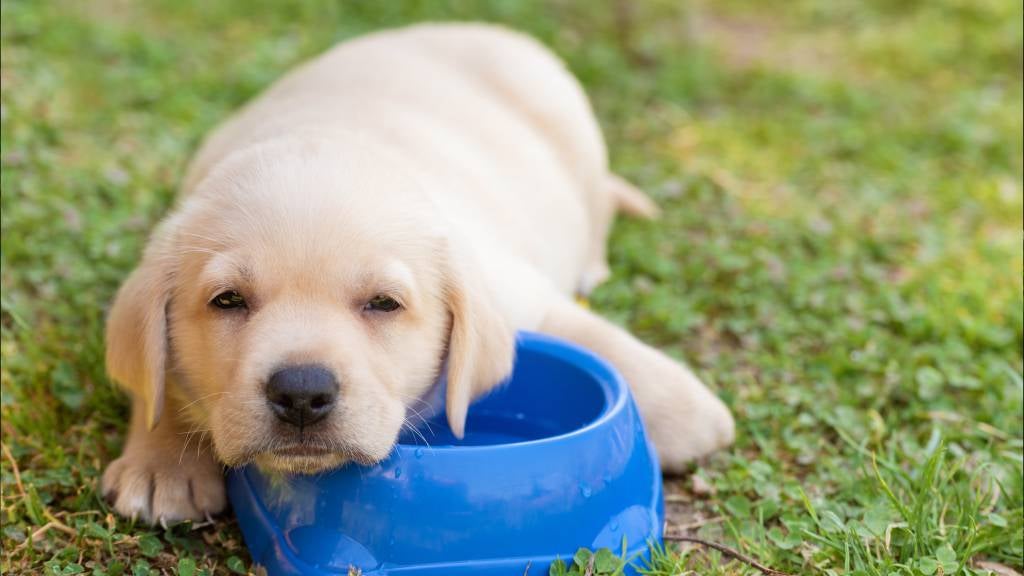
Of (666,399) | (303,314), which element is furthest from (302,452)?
(666,399)

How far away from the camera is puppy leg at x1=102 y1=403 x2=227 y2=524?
347cm

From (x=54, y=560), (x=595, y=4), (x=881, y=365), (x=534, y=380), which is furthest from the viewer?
(x=595, y=4)

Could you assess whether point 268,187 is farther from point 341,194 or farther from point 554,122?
point 554,122

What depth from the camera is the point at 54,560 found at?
3.24 metres

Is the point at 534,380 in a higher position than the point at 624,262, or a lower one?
higher

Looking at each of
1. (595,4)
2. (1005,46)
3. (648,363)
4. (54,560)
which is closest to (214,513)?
(54,560)

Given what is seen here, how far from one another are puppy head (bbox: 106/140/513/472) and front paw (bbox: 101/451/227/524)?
0.17 metres

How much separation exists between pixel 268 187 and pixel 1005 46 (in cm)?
768

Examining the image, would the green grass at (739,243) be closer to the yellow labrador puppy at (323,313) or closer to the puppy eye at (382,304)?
the yellow labrador puppy at (323,313)

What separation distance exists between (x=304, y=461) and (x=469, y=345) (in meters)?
0.67

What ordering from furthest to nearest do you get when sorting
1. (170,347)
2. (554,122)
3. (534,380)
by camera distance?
(554,122) < (534,380) < (170,347)

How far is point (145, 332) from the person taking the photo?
340cm

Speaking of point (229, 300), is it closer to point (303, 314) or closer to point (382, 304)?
point (303, 314)

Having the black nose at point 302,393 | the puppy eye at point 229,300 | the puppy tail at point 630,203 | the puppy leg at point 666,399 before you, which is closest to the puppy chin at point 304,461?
the black nose at point 302,393
